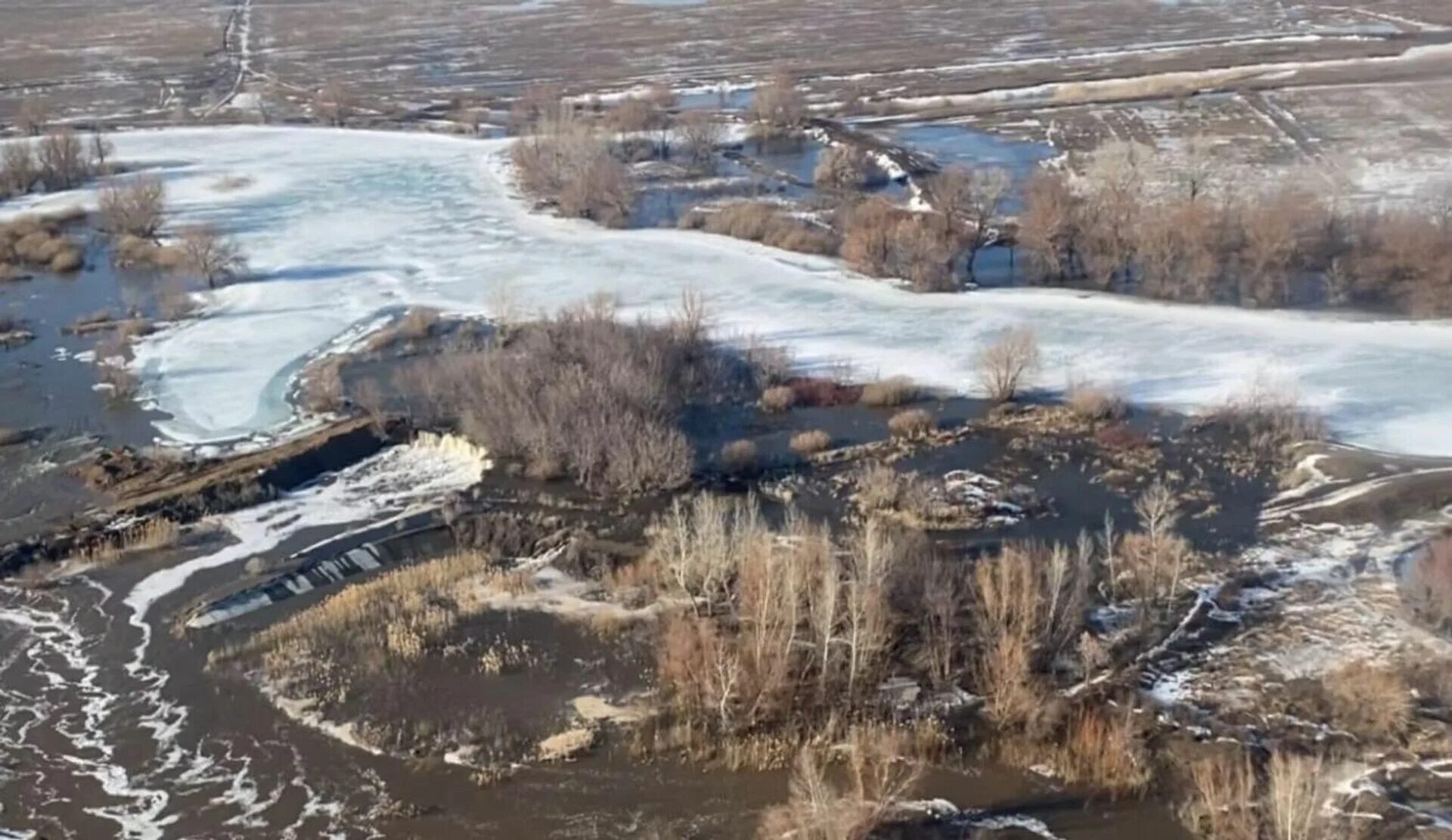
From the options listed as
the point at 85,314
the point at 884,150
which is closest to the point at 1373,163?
the point at 884,150

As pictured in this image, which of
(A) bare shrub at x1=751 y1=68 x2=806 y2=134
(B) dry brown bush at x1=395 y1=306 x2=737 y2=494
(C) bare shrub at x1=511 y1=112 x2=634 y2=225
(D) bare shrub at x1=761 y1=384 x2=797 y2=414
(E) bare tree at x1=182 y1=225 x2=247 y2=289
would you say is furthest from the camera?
(A) bare shrub at x1=751 y1=68 x2=806 y2=134

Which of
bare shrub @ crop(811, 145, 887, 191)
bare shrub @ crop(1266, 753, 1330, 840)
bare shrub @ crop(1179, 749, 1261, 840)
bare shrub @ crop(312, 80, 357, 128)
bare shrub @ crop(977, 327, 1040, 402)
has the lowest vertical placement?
bare shrub @ crop(1179, 749, 1261, 840)

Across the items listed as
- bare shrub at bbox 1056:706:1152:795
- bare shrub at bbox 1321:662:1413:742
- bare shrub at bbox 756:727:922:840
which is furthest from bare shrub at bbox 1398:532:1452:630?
bare shrub at bbox 756:727:922:840

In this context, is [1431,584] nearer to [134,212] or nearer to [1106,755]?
[1106,755]

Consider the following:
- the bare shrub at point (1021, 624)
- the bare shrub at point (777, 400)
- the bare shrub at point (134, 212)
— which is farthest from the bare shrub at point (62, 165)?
the bare shrub at point (1021, 624)

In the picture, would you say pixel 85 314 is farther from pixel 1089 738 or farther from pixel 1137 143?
pixel 1137 143

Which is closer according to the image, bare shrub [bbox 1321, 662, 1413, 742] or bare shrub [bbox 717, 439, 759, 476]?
bare shrub [bbox 1321, 662, 1413, 742]

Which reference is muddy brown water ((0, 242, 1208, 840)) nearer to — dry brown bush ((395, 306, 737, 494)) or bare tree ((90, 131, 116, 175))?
dry brown bush ((395, 306, 737, 494))
